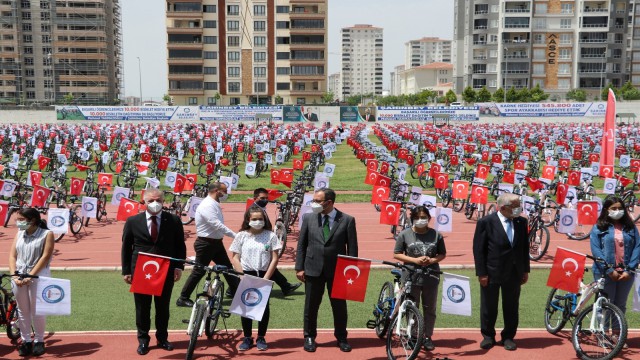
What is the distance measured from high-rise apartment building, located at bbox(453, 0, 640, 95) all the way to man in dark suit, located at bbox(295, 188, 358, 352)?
104 m

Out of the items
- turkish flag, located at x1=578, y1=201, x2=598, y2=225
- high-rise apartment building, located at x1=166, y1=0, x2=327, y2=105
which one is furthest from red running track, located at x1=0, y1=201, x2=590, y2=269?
high-rise apartment building, located at x1=166, y1=0, x2=327, y2=105

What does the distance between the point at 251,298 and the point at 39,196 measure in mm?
9677

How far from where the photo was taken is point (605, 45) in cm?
10525

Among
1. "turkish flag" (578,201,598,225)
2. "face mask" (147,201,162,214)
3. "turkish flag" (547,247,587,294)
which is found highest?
"face mask" (147,201,162,214)

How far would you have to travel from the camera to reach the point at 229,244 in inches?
583

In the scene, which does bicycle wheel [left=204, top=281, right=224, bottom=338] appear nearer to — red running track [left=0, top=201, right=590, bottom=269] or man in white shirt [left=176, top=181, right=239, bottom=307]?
man in white shirt [left=176, top=181, right=239, bottom=307]

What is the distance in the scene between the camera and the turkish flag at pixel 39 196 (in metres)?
14.8

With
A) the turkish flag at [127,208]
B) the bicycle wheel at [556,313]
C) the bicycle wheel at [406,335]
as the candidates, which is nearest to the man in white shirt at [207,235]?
the bicycle wheel at [406,335]

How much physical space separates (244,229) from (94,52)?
105m

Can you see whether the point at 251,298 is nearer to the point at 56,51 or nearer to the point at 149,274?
the point at 149,274

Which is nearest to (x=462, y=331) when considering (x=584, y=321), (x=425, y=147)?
(x=584, y=321)

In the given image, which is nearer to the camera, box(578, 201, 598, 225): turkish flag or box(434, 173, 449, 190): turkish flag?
box(578, 201, 598, 225): turkish flag

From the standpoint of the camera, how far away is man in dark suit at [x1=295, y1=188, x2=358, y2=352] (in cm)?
716

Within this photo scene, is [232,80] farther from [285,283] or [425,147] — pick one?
[285,283]
